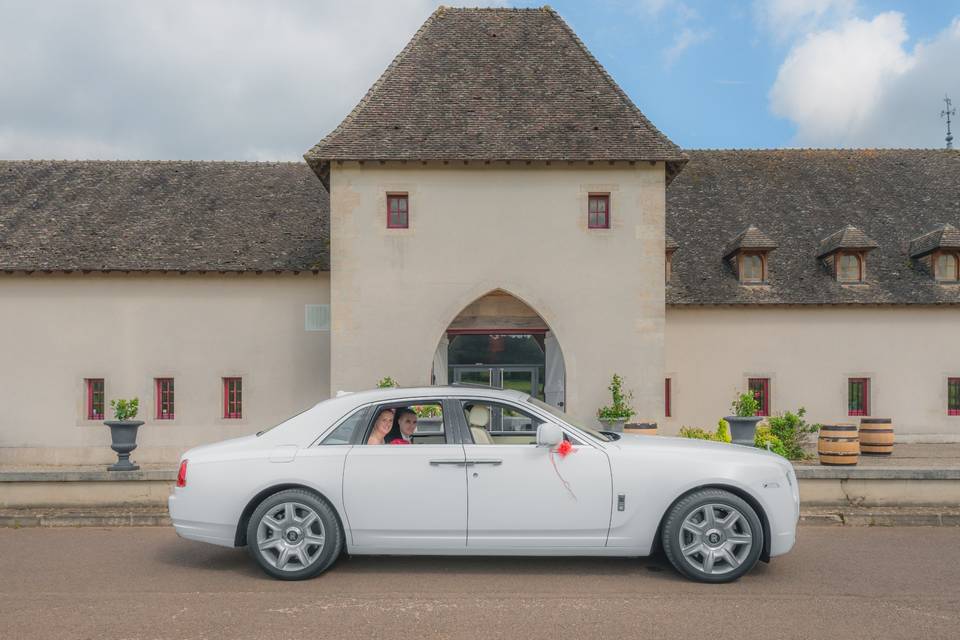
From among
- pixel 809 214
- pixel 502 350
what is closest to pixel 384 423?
pixel 502 350

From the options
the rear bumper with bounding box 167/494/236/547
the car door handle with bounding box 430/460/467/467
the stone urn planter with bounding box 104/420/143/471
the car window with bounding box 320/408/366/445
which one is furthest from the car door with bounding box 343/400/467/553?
the stone urn planter with bounding box 104/420/143/471

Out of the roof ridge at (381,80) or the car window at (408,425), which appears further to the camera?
the roof ridge at (381,80)

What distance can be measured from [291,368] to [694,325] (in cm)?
1040

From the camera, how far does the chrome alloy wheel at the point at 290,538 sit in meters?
5.80

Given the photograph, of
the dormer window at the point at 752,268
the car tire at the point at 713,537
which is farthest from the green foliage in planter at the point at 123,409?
the dormer window at the point at 752,268

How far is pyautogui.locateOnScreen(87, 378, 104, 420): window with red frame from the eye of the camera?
16875 millimetres

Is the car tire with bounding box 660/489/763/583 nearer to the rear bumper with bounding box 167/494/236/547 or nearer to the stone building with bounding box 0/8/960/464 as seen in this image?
the rear bumper with bounding box 167/494/236/547

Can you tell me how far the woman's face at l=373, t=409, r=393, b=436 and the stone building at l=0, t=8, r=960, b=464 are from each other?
8381 mm

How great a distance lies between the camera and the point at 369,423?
6.13 m

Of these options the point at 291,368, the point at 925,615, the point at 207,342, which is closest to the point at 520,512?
the point at 925,615

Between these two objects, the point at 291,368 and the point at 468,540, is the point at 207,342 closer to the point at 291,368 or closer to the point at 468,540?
the point at 291,368

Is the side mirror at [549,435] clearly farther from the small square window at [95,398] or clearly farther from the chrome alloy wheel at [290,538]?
the small square window at [95,398]

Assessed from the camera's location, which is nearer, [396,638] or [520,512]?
[396,638]

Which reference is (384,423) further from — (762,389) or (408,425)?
(762,389)
